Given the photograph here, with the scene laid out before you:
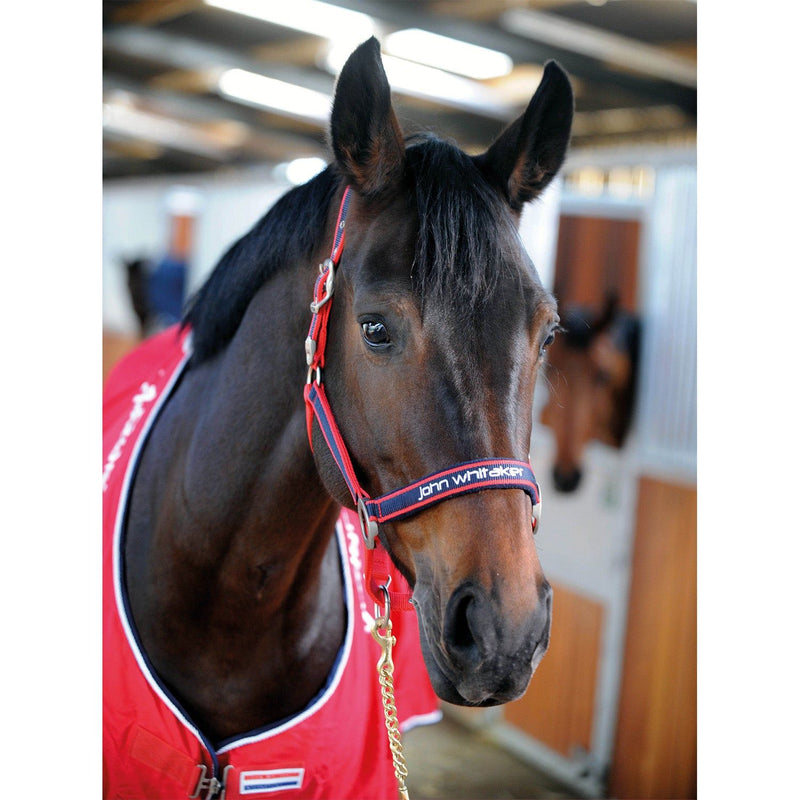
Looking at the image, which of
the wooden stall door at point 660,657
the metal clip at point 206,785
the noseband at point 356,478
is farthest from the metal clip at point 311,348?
the wooden stall door at point 660,657

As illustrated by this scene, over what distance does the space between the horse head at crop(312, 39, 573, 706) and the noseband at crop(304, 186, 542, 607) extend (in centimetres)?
1

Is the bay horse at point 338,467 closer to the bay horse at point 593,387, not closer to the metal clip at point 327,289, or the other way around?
the metal clip at point 327,289

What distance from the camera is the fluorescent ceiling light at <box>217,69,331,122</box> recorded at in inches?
225

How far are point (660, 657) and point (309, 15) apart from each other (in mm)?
3382

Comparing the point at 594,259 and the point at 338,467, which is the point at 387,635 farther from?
the point at 594,259

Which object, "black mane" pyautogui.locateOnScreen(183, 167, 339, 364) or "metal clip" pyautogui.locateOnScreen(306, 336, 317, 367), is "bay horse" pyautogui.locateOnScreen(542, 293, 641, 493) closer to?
"black mane" pyautogui.locateOnScreen(183, 167, 339, 364)

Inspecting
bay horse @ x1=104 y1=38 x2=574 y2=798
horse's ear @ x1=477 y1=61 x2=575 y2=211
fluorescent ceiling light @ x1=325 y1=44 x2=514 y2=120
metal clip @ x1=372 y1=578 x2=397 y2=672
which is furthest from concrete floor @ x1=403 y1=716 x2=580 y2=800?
fluorescent ceiling light @ x1=325 y1=44 x2=514 y2=120

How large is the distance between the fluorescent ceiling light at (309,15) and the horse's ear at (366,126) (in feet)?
8.55

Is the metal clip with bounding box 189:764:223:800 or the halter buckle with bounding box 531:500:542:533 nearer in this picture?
the halter buckle with bounding box 531:500:542:533

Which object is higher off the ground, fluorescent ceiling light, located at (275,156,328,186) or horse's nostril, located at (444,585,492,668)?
fluorescent ceiling light, located at (275,156,328,186)

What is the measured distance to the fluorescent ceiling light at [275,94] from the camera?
5.73 metres

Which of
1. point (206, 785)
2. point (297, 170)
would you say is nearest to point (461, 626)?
point (206, 785)
